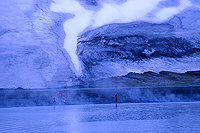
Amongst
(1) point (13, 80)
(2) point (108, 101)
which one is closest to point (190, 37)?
(2) point (108, 101)

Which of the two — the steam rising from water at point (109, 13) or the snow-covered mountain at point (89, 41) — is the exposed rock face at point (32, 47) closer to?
the snow-covered mountain at point (89, 41)

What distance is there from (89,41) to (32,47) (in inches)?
86.5

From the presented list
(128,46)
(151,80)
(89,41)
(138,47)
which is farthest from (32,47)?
(151,80)

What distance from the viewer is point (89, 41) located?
10102 millimetres

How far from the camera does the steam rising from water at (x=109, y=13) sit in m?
11.1

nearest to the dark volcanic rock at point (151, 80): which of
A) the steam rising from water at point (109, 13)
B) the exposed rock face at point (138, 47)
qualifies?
the exposed rock face at point (138, 47)

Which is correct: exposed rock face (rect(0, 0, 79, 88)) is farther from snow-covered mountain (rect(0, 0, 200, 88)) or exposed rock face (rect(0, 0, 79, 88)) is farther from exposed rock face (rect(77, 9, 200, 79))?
exposed rock face (rect(77, 9, 200, 79))

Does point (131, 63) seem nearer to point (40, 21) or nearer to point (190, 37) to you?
point (190, 37)

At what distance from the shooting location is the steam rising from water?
36.5ft

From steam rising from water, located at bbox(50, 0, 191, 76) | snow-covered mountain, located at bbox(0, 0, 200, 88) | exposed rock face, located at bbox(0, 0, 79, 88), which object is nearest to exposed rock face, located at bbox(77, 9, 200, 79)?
snow-covered mountain, located at bbox(0, 0, 200, 88)

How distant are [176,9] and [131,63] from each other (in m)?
4.37

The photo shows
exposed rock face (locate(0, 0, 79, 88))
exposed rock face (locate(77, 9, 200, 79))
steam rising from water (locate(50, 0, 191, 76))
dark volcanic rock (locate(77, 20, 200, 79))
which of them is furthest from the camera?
steam rising from water (locate(50, 0, 191, 76))

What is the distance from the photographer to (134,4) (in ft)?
41.1

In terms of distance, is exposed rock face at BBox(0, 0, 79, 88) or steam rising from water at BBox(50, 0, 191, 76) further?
steam rising from water at BBox(50, 0, 191, 76)
